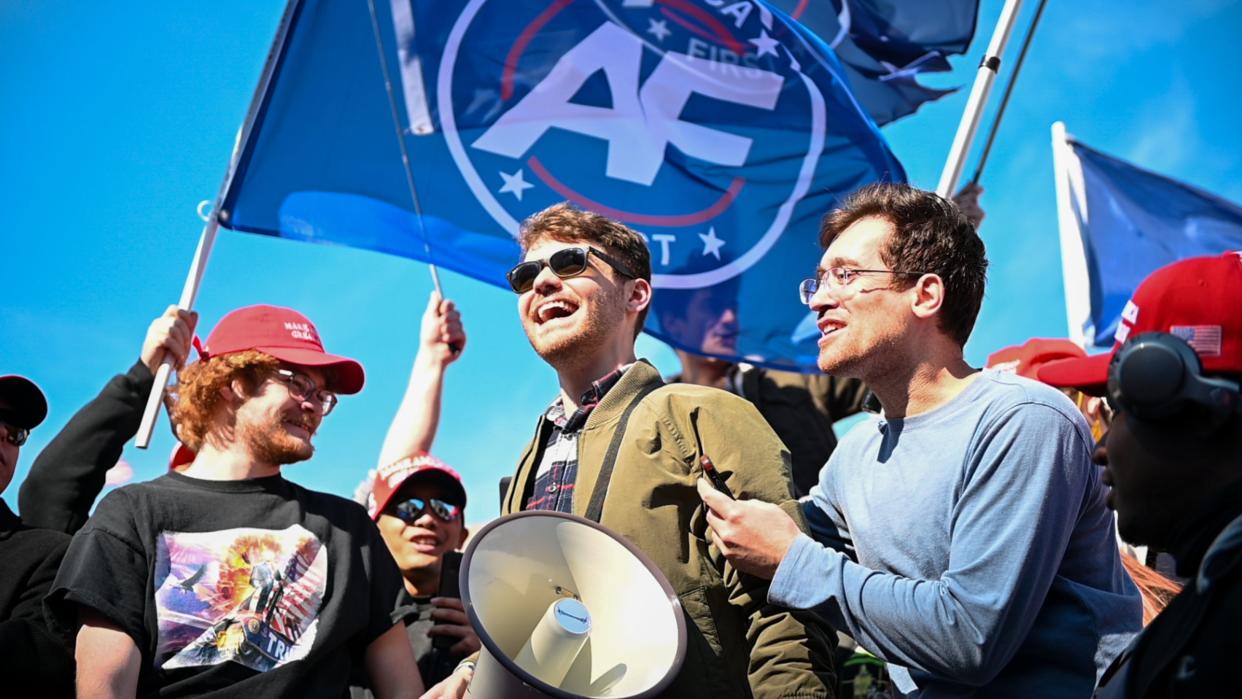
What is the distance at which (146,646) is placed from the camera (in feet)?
12.3

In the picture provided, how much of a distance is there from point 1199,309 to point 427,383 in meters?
4.17

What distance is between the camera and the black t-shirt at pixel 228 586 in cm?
374

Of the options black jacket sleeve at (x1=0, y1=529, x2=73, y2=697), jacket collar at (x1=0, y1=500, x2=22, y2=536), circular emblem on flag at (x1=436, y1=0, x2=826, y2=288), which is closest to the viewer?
black jacket sleeve at (x1=0, y1=529, x2=73, y2=697)

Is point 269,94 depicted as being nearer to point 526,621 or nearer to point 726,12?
point 726,12

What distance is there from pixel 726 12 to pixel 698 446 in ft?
13.1

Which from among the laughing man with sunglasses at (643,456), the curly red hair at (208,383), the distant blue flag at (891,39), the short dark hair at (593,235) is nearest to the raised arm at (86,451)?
the curly red hair at (208,383)

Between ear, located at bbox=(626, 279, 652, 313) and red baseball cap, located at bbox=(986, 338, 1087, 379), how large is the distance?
174 centimetres

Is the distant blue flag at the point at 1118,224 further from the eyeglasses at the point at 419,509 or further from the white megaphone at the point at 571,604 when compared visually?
the white megaphone at the point at 571,604

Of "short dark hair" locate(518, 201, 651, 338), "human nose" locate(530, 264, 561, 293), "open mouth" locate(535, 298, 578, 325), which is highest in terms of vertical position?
"short dark hair" locate(518, 201, 651, 338)

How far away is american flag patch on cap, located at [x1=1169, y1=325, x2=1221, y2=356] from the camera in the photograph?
2.38m

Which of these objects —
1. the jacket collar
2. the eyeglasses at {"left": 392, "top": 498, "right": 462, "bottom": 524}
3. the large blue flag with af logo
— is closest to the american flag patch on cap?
the jacket collar

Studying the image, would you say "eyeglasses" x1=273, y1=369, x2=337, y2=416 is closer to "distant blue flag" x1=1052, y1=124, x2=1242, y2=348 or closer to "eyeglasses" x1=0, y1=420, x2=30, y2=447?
"eyeglasses" x1=0, y1=420, x2=30, y2=447

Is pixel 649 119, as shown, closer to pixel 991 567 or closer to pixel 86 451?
pixel 86 451

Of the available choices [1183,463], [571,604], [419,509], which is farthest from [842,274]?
[419,509]
